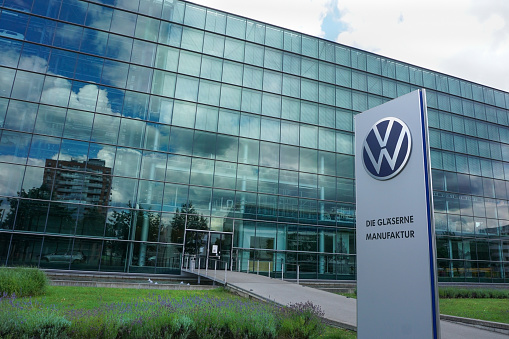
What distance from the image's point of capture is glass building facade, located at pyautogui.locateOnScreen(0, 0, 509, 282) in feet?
71.3

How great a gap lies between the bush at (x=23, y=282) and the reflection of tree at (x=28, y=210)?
816 centimetres

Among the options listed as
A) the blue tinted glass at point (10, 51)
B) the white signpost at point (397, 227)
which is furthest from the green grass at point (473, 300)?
the blue tinted glass at point (10, 51)

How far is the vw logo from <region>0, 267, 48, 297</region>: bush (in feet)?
37.9

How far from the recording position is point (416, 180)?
484cm

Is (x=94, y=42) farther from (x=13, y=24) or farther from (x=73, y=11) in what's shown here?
(x=13, y=24)

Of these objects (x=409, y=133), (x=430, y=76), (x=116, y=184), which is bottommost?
(x=409, y=133)

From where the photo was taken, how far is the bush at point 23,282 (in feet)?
38.6

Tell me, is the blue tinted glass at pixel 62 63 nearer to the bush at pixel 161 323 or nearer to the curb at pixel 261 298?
the curb at pixel 261 298

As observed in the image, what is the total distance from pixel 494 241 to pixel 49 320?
1476 inches

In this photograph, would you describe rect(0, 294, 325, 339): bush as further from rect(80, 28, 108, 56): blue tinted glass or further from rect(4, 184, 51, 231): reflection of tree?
rect(80, 28, 108, 56): blue tinted glass

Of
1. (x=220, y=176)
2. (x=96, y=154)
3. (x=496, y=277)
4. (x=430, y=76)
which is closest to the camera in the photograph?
(x=96, y=154)

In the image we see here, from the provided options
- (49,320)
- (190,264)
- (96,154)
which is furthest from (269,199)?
(49,320)

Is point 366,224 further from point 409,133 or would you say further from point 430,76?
point 430,76

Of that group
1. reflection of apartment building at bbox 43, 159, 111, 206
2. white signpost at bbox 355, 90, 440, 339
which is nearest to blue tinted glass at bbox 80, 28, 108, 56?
reflection of apartment building at bbox 43, 159, 111, 206
